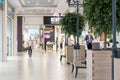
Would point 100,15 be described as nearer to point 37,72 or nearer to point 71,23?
point 37,72

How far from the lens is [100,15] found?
5914 millimetres

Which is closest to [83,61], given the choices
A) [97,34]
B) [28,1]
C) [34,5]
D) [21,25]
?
[97,34]

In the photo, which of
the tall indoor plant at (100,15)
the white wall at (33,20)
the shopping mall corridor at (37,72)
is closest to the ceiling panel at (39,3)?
the shopping mall corridor at (37,72)

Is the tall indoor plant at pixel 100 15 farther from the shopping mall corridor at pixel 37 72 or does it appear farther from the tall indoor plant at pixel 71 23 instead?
the tall indoor plant at pixel 71 23

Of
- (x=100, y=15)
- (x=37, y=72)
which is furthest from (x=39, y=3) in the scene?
(x=100, y=15)

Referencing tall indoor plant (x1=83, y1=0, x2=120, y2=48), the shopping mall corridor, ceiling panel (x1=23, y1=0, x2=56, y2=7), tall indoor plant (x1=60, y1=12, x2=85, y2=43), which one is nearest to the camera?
tall indoor plant (x1=83, y1=0, x2=120, y2=48)

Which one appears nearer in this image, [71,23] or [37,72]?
Answer: [37,72]

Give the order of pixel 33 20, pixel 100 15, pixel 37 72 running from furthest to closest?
pixel 33 20, pixel 37 72, pixel 100 15

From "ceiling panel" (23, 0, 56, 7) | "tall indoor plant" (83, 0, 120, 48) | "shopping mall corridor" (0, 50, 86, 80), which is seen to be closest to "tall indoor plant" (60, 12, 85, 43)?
"shopping mall corridor" (0, 50, 86, 80)

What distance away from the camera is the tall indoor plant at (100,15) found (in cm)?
576

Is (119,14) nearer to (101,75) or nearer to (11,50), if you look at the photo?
(101,75)

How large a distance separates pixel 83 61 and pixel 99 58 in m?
3.82

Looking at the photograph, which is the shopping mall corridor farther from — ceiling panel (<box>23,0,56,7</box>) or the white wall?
the white wall

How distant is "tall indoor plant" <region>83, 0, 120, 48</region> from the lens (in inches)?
227
